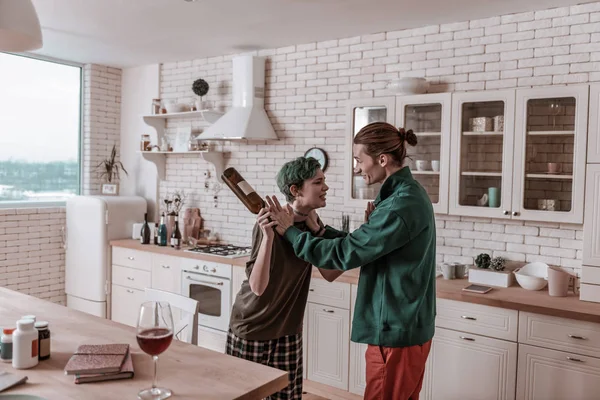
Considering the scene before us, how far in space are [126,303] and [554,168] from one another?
398cm

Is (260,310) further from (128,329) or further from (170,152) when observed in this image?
(170,152)

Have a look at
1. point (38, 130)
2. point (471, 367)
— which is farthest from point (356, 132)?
point (38, 130)

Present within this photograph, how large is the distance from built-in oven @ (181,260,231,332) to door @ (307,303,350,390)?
0.79 m

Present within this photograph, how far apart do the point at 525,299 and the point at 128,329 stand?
88.9 inches

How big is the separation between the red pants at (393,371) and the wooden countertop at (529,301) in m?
1.21

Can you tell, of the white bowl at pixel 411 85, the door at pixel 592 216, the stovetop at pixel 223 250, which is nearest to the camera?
the door at pixel 592 216

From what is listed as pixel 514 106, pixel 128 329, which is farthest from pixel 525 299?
pixel 128 329

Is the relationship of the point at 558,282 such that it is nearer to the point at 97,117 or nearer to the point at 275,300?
the point at 275,300

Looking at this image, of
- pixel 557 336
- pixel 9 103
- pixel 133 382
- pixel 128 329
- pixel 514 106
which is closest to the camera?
pixel 133 382

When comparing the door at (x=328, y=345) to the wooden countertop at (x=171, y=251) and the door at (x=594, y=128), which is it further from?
the door at (x=594, y=128)

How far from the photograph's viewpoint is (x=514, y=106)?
344cm

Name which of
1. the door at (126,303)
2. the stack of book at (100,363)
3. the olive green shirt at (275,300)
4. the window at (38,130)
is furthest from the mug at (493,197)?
the window at (38,130)

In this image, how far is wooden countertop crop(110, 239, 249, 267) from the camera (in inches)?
172

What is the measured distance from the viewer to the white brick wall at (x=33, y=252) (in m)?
5.22
